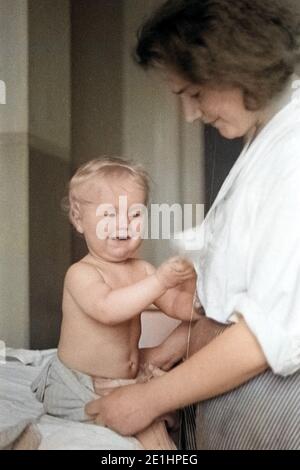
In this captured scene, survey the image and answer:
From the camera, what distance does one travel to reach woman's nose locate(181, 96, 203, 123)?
0.67m

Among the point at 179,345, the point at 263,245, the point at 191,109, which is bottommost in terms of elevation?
the point at 179,345

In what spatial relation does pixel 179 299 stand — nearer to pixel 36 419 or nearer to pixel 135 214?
pixel 135 214

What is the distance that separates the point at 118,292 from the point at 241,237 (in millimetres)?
155

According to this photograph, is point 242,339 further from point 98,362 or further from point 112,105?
point 112,105

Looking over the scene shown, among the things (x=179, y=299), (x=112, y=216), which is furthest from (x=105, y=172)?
(x=179, y=299)

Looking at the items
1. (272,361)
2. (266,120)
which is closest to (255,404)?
(272,361)

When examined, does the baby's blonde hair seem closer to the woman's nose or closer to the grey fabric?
the woman's nose

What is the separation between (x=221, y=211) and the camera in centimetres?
66

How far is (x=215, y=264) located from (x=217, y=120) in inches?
6.6

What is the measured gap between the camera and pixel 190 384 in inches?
24.6

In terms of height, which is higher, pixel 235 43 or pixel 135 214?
pixel 235 43

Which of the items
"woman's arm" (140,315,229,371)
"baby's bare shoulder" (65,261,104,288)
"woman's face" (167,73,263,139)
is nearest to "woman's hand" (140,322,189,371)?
"woman's arm" (140,315,229,371)

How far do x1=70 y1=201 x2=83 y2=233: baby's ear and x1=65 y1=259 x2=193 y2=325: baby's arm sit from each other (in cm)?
4

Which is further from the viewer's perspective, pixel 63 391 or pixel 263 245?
pixel 63 391
